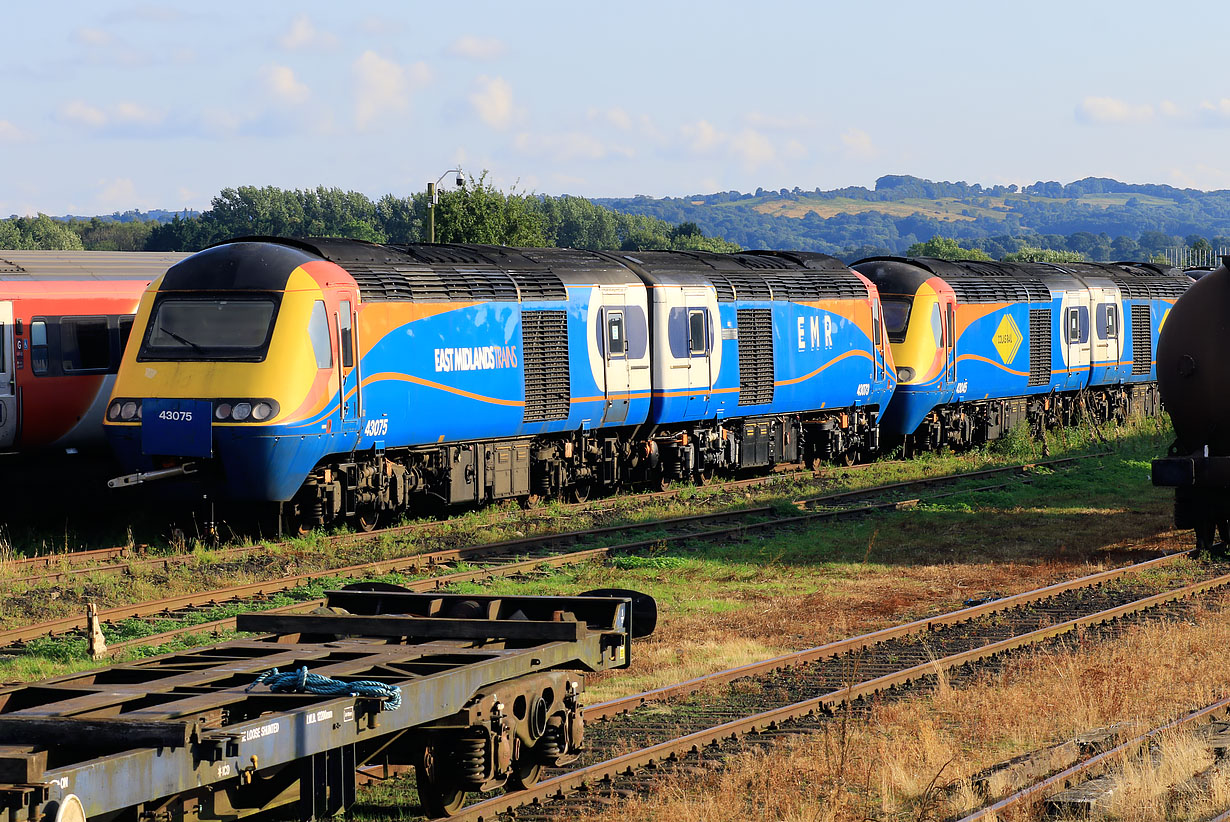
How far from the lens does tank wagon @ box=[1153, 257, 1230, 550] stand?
58.0 ft

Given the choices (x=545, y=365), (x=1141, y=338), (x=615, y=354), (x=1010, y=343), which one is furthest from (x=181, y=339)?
(x=1141, y=338)

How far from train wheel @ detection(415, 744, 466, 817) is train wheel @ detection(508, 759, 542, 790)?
439 millimetres

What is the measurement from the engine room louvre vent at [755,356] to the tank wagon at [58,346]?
1061 centimetres

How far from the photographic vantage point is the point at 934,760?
393 inches

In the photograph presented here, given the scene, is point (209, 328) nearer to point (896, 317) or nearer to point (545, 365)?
point (545, 365)

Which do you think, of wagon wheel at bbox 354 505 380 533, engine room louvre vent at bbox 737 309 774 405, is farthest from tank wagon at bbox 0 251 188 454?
engine room louvre vent at bbox 737 309 774 405

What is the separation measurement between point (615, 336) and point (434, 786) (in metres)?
16.3

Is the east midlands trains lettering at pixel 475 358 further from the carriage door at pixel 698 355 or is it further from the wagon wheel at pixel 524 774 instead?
the wagon wheel at pixel 524 774

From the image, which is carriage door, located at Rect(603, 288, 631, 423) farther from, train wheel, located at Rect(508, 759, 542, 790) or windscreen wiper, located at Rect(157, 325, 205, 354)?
train wheel, located at Rect(508, 759, 542, 790)

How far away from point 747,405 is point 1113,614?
40.5 ft

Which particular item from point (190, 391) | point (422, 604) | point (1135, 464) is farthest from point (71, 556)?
point (1135, 464)

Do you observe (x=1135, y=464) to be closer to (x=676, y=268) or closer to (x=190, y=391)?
(x=676, y=268)

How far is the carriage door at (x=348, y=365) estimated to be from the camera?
62.4 ft

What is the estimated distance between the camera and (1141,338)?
38.6 m
